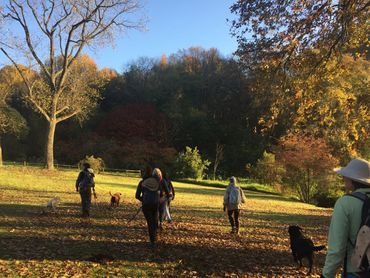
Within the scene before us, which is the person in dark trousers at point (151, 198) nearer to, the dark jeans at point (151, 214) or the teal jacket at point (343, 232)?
the dark jeans at point (151, 214)

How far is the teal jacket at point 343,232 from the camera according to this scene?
3295 mm

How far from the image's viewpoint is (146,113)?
62.0m

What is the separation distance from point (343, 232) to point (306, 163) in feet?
107

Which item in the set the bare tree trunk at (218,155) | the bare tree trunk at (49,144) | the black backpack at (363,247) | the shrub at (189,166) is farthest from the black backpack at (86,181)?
the bare tree trunk at (218,155)

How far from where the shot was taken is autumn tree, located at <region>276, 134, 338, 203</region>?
112 feet

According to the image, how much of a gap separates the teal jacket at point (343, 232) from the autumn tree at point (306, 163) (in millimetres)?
31055

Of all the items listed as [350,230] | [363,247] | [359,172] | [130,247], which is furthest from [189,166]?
[363,247]

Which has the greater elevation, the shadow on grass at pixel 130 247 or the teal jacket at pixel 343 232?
the teal jacket at pixel 343 232

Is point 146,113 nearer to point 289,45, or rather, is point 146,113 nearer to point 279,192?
point 279,192

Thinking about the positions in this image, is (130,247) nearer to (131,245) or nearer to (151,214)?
(131,245)

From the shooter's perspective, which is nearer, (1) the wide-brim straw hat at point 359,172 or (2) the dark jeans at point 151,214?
(1) the wide-brim straw hat at point 359,172

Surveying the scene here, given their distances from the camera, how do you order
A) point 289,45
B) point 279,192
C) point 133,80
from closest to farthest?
point 289,45, point 279,192, point 133,80

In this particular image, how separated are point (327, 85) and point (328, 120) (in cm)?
129

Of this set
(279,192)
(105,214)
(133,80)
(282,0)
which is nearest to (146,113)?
(133,80)
